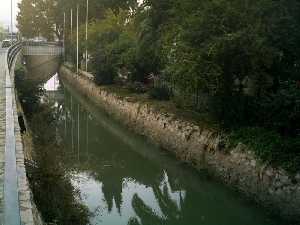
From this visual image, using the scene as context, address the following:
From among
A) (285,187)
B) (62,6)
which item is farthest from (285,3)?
(62,6)

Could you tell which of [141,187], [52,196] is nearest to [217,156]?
[141,187]

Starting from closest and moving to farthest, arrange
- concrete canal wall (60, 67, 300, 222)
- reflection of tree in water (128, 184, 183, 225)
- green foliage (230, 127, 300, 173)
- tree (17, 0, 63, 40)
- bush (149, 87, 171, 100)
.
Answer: concrete canal wall (60, 67, 300, 222)
green foliage (230, 127, 300, 173)
reflection of tree in water (128, 184, 183, 225)
bush (149, 87, 171, 100)
tree (17, 0, 63, 40)

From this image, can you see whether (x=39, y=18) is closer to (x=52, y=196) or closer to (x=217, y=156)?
(x=217, y=156)

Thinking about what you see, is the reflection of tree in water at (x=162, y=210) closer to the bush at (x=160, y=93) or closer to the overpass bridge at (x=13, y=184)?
the overpass bridge at (x=13, y=184)

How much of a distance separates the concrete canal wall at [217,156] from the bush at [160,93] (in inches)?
39.1

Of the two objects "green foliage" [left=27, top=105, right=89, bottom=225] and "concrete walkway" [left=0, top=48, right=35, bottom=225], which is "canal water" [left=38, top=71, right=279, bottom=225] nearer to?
"green foliage" [left=27, top=105, right=89, bottom=225]

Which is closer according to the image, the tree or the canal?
the canal

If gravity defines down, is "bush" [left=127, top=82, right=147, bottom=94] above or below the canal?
above

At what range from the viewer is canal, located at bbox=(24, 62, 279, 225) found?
1399 cm

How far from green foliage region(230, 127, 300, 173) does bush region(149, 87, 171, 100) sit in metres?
9.30

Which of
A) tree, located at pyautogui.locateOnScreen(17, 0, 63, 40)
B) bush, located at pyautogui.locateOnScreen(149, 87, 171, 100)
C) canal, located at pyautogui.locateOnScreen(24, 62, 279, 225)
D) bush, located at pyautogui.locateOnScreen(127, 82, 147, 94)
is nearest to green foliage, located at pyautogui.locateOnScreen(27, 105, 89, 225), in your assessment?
canal, located at pyautogui.locateOnScreen(24, 62, 279, 225)

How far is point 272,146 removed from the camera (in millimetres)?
14508

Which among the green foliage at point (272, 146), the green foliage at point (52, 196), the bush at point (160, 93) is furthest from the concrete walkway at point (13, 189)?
the bush at point (160, 93)

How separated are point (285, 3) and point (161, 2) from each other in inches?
384
